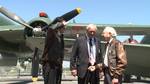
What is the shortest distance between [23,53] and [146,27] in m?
6.97

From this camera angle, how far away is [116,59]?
305 inches

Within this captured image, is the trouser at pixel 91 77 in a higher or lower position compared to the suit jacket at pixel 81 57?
lower

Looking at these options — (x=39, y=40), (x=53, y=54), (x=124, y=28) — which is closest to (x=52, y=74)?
(x=53, y=54)

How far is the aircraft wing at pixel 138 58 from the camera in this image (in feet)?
51.1

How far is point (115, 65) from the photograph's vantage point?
771 centimetres

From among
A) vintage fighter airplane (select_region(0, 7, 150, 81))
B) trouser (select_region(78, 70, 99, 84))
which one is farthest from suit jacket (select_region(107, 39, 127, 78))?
vintage fighter airplane (select_region(0, 7, 150, 81))

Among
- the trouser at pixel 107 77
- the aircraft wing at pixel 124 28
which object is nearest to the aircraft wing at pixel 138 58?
the aircraft wing at pixel 124 28

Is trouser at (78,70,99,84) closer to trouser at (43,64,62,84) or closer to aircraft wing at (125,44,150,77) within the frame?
trouser at (43,64,62,84)

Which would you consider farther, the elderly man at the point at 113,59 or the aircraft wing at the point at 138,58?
the aircraft wing at the point at 138,58

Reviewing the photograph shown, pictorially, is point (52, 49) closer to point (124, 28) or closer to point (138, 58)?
point (138, 58)

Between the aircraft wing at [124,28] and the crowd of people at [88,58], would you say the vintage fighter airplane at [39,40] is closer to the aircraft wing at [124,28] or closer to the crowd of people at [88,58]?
the aircraft wing at [124,28]

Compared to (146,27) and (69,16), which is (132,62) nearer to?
(69,16)

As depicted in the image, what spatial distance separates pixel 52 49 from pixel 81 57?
0.63 meters

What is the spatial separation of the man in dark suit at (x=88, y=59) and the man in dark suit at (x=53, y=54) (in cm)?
35
